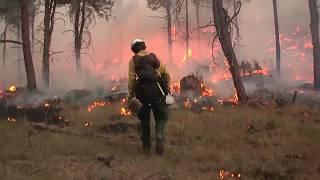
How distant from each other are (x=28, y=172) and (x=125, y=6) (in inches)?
1746

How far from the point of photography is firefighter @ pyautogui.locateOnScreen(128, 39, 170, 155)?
7727 millimetres

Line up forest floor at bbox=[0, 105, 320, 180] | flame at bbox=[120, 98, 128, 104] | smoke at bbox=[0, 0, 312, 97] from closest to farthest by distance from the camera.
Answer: forest floor at bbox=[0, 105, 320, 180], flame at bbox=[120, 98, 128, 104], smoke at bbox=[0, 0, 312, 97]

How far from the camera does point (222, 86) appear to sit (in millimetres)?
19734

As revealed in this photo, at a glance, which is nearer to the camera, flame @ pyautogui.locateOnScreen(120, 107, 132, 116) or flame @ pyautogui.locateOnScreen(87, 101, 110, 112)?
flame @ pyautogui.locateOnScreen(120, 107, 132, 116)

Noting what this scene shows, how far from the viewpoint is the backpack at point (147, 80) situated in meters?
7.71

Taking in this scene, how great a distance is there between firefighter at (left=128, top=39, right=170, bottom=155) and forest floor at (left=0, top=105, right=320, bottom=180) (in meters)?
0.43

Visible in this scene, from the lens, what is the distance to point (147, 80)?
7.75 metres

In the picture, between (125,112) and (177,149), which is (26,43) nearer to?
(125,112)

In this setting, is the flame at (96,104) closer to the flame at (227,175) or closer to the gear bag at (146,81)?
the gear bag at (146,81)

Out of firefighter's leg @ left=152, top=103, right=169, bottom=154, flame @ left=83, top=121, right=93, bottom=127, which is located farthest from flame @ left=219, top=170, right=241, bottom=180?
flame @ left=83, top=121, right=93, bottom=127

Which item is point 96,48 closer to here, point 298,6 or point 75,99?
point 298,6

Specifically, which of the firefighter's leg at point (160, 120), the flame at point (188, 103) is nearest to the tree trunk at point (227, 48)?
the flame at point (188, 103)

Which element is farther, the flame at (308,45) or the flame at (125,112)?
the flame at (308,45)

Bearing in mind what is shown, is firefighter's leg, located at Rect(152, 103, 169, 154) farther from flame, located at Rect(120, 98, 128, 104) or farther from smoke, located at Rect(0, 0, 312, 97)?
smoke, located at Rect(0, 0, 312, 97)
